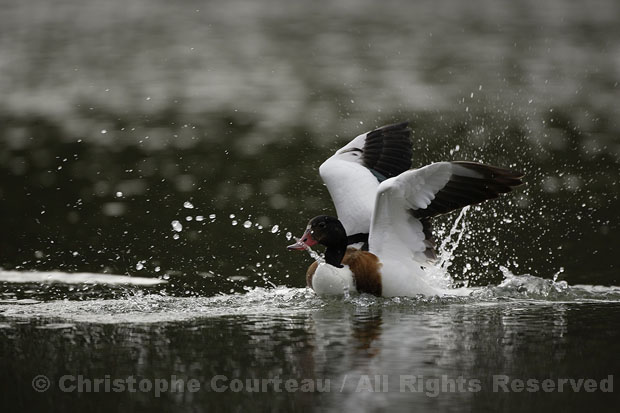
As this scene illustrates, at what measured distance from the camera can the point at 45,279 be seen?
1008 centimetres

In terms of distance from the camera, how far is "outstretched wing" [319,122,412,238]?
1027cm

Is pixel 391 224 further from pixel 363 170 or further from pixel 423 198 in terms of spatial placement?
pixel 363 170

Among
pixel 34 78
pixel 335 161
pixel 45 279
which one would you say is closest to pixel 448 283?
pixel 335 161

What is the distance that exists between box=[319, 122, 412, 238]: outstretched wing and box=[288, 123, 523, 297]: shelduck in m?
0.01

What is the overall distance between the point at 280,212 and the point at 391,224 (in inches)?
141

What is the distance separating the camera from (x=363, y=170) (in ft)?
35.0

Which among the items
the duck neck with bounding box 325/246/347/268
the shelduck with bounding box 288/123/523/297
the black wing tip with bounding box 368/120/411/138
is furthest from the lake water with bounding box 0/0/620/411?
the black wing tip with bounding box 368/120/411/138

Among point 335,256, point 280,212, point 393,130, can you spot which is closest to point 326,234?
point 335,256

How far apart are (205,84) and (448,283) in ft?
43.0

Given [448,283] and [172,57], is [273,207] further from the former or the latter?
[172,57]

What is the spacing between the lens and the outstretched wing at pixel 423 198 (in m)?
8.77

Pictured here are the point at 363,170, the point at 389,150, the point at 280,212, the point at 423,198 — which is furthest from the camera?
the point at 280,212

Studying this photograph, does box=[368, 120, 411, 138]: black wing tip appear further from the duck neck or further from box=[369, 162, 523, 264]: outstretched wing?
the duck neck

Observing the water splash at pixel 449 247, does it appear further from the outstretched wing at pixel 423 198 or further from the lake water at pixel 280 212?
the outstretched wing at pixel 423 198
